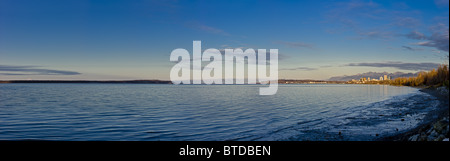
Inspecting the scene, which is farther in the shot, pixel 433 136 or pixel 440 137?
pixel 433 136

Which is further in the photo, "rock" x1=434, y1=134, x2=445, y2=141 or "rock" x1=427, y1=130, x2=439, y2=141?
"rock" x1=427, y1=130, x2=439, y2=141

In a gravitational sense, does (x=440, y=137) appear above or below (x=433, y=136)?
above

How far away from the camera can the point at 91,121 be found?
2762cm

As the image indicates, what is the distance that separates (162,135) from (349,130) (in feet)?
45.3

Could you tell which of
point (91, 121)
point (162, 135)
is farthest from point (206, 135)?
point (91, 121)

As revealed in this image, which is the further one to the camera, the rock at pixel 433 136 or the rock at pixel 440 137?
the rock at pixel 433 136
